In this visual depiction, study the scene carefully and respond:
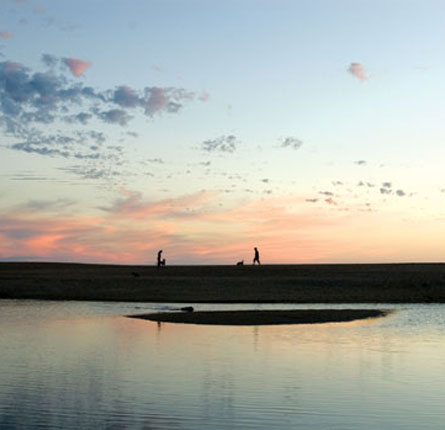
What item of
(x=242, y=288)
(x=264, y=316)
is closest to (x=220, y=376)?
(x=264, y=316)

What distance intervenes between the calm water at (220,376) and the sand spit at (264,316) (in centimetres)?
202

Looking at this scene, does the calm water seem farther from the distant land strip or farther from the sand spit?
the distant land strip

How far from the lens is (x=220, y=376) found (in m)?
21.2

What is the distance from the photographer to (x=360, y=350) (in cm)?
2666

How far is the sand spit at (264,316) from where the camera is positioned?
3672 cm

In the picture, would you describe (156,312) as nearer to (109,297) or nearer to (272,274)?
(109,297)

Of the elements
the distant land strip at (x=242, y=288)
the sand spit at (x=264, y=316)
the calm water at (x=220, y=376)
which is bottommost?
the calm water at (x=220, y=376)

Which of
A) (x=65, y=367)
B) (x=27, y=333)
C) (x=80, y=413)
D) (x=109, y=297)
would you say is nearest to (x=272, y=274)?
(x=109, y=297)

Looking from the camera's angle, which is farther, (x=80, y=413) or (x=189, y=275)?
(x=189, y=275)

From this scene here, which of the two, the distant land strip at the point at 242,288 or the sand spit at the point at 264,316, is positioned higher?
the distant land strip at the point at 242,288

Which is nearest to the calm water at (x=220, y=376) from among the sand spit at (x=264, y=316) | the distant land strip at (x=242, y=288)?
the sand spit at (x=264, y=316)

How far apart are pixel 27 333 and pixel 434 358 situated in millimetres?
16735

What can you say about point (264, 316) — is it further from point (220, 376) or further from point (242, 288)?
point (242, 288)

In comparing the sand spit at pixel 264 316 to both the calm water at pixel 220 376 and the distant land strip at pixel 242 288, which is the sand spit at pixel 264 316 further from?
the distant land strip at pixel 242 288
